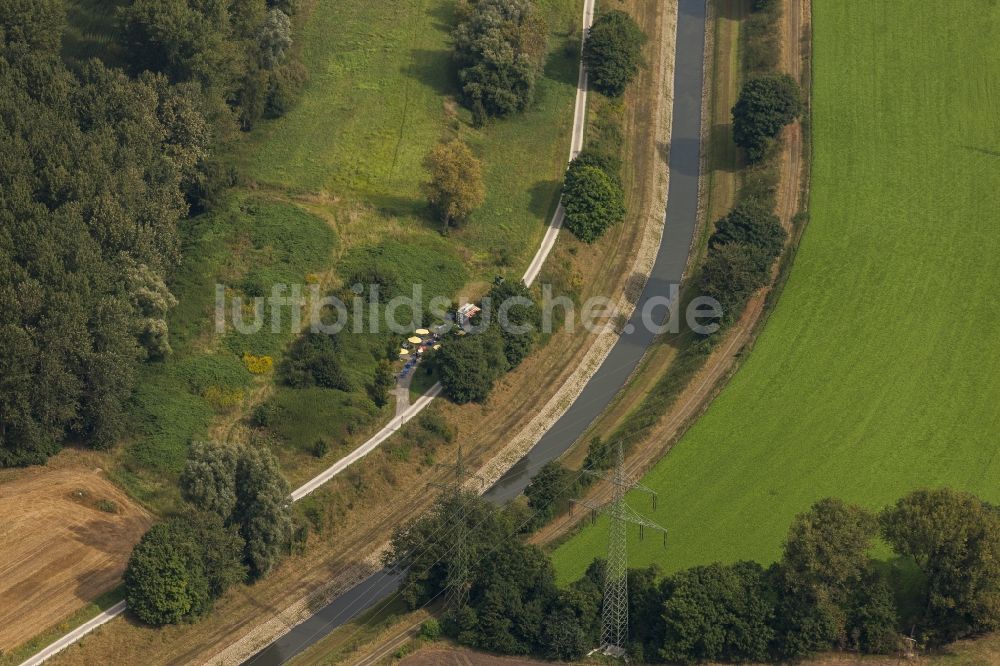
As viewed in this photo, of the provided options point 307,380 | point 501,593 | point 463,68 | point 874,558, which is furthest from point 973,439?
point 463,68

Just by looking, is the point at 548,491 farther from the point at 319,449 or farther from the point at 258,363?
the point at 258,363

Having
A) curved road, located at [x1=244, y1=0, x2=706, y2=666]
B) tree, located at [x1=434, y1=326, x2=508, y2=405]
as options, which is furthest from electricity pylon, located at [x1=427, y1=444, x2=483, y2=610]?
tree, located at [x1=434, y1=326, x2=508, y2=405]

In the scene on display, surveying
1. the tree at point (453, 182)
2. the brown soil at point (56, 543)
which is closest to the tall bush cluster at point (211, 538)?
the brown soil at point (56, 543)

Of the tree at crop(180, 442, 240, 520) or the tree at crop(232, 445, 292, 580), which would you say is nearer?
the tree at crop(180, 442, 240, 520)

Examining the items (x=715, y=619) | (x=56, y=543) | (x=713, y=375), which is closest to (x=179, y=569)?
(x=56, y=543)

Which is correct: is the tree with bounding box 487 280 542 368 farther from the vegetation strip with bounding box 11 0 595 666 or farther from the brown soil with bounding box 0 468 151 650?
the brown soil with bounding box 0 468 151 650

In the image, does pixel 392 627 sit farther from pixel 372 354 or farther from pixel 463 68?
pixel 463 68
